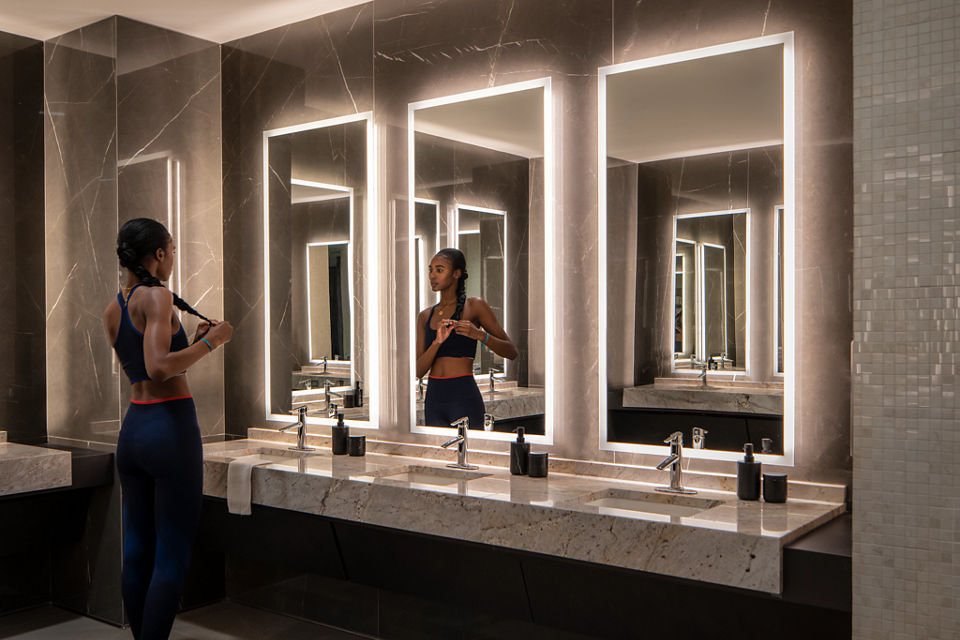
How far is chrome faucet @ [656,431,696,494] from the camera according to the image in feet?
9.01

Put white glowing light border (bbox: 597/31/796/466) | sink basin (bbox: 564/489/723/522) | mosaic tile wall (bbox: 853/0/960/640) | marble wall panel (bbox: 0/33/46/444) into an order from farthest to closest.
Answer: marble wall panel (bbox: 0/33/46/444), white glowing light border (bbox: 597/31/796/466), sink basin (bbox: 564/489/723/522), mosaic tile wall (bbox: 853/0/960/640)

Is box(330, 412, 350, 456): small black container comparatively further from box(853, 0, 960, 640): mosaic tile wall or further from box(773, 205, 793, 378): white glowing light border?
box(853, 0, 960, 640): mosaic tile wall

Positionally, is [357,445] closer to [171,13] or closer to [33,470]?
[33,470]

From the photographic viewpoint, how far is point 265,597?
411cm

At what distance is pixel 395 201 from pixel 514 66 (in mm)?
791

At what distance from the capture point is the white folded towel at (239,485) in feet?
10.8

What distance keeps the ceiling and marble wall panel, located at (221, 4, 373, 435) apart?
3.3 inches

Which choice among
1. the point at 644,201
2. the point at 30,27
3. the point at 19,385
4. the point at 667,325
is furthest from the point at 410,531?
the point at 30,27

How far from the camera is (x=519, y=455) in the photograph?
3.07m

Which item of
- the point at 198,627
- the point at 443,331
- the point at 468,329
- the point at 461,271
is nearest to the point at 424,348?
the point at 443,331

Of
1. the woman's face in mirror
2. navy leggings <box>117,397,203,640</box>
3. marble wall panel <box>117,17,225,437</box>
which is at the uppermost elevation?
marble wall panel <box>117,17,225,437</box>

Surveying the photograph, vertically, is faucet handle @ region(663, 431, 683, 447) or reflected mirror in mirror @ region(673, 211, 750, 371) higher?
reflected mirror in mirror @ region(673, 211, 750, 371)

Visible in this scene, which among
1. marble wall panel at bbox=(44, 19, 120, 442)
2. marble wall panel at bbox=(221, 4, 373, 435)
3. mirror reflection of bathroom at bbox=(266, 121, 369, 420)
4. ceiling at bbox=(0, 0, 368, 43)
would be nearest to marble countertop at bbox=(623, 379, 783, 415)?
mirror reflection of bathroom at bbox=(266, 121, 369, 420)

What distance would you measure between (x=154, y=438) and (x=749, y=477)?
2074 mm
